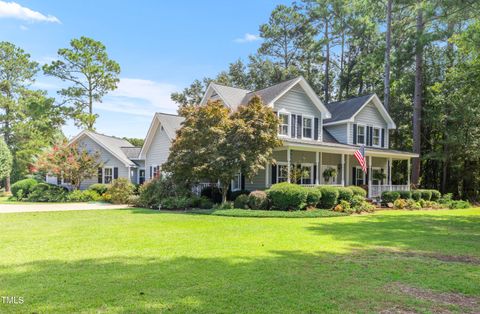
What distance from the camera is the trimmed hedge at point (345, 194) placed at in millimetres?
17906

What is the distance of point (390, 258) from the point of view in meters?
7.05

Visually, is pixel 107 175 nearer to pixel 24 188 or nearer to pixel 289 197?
pixel 24 188

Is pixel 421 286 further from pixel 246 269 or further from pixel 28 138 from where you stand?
pixel 28 138

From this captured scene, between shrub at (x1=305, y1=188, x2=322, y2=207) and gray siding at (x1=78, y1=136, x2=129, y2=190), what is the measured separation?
1677cm

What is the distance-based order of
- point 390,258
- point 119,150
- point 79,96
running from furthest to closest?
point 79,96 < point 119,150 < point 390,258

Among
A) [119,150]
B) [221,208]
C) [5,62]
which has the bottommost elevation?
[221,208]

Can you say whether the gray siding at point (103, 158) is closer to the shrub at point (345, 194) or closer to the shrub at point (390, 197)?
the shrub at point (345, 194)

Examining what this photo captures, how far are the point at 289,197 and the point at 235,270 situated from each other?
10.7m

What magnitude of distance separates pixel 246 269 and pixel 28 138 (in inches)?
1717

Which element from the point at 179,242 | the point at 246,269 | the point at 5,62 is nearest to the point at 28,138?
the point at 5,62

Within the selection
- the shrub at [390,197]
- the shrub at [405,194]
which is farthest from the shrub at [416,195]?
the shrub at [390,197]

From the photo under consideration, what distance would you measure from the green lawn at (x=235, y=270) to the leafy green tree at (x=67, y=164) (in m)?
15.0

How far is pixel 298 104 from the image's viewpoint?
75.7 feet

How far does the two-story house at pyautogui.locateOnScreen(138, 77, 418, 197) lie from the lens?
21766 millimetres
